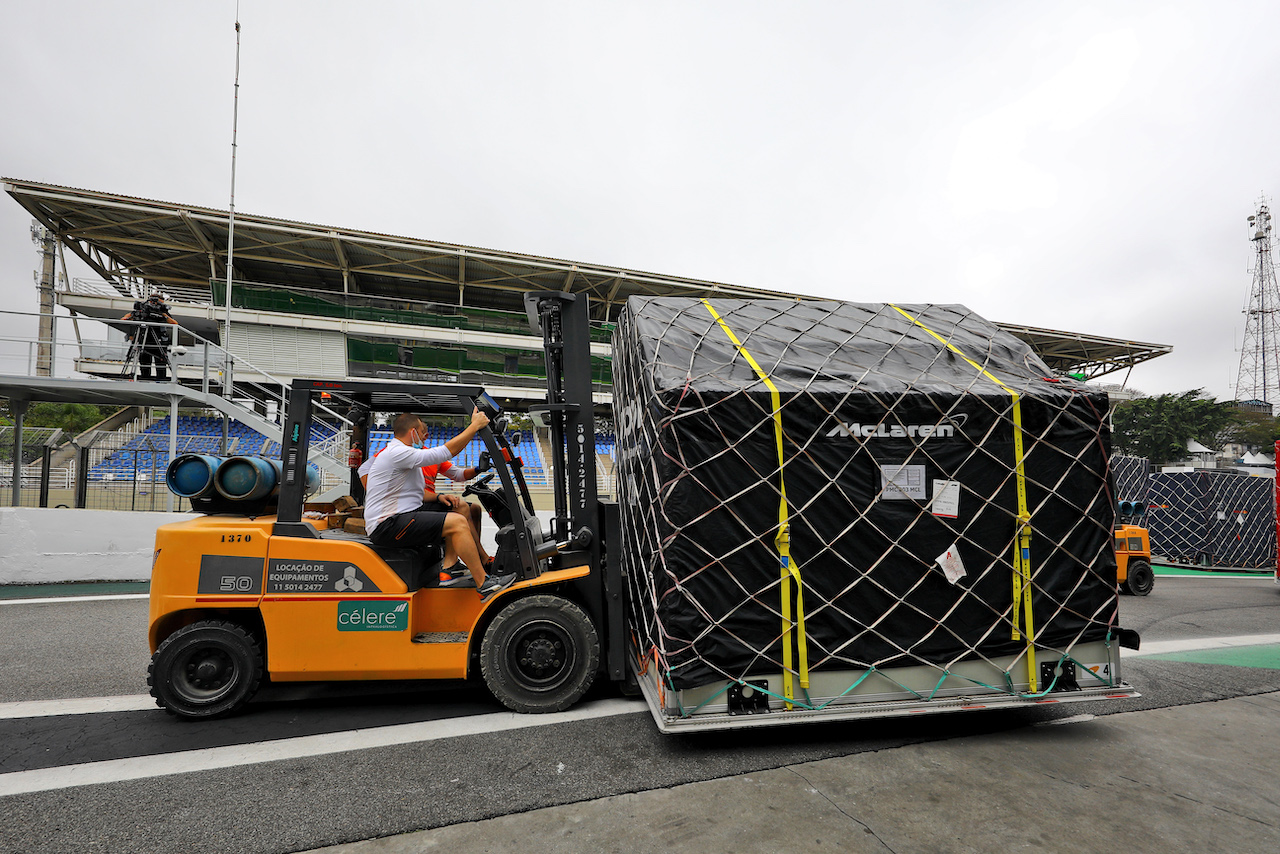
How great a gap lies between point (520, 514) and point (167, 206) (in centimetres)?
2609

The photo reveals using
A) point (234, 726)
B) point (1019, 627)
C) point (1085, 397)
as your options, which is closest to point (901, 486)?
point (1019, 627)

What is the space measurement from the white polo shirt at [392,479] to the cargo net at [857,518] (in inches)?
59.7

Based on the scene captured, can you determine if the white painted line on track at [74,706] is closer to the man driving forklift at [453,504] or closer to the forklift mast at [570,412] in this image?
the man driving forklift at [453,504]

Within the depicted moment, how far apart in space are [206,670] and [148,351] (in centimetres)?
1094

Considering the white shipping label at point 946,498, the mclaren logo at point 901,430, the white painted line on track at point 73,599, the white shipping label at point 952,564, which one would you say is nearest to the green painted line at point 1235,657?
the white shipping label at point 952,564

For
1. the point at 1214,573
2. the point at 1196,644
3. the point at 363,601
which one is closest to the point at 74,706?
the point at 363,601

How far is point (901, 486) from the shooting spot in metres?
3.78

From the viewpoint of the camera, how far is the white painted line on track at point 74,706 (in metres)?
4.06

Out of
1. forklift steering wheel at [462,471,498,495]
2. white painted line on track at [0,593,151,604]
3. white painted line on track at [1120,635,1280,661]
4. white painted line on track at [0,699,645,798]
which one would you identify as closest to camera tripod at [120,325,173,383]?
→ white painted line on track at [0,593,151,604]

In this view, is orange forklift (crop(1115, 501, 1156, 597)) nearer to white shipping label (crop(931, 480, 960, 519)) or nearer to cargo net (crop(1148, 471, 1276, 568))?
cargo net (crop(1148, 471, 1276, 568))

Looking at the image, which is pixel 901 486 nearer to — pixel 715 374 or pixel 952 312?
pixel 715 374

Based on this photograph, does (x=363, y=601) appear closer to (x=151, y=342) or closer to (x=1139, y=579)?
(x=151, y=342)

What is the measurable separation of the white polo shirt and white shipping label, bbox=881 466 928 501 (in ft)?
9.76

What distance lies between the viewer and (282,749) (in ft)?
11.6
